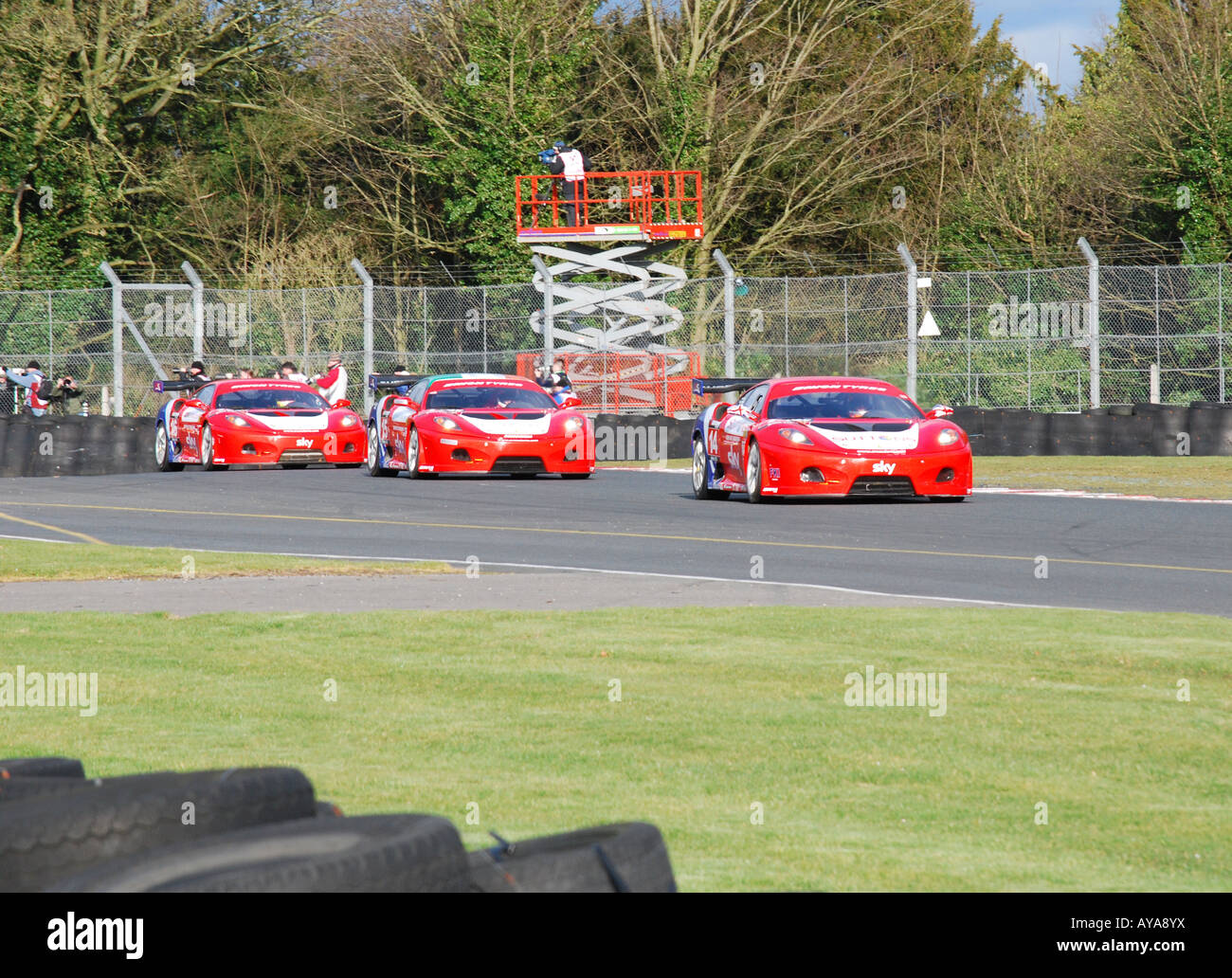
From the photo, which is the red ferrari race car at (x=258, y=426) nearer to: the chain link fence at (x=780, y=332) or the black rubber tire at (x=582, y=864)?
the chain link fence at (x=780, y=332)

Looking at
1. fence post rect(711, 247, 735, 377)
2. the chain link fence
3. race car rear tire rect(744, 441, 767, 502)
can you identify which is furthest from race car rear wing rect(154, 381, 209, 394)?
fence post rect(711, 247, 735, 377)

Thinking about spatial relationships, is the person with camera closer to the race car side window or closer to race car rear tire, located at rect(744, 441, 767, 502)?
the race car side window

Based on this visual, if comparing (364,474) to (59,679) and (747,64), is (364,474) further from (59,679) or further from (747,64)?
(747,64)

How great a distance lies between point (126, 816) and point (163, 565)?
10910 mm

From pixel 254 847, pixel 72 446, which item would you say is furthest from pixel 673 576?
pixel 72 446

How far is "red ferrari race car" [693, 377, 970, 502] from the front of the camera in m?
18.0

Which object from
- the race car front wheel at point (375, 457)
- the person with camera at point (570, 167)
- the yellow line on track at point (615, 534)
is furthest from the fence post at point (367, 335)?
the yellow line on track at point (615, 534)

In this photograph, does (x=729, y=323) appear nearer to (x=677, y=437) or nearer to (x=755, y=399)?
(x=677, y=437)

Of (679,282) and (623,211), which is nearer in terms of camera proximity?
(679,282)

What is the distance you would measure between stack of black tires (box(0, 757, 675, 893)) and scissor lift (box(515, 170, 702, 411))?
3049cm

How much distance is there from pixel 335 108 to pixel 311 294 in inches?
564

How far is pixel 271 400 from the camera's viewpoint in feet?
81.6

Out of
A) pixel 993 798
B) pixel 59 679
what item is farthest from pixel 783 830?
pixel 59 679
